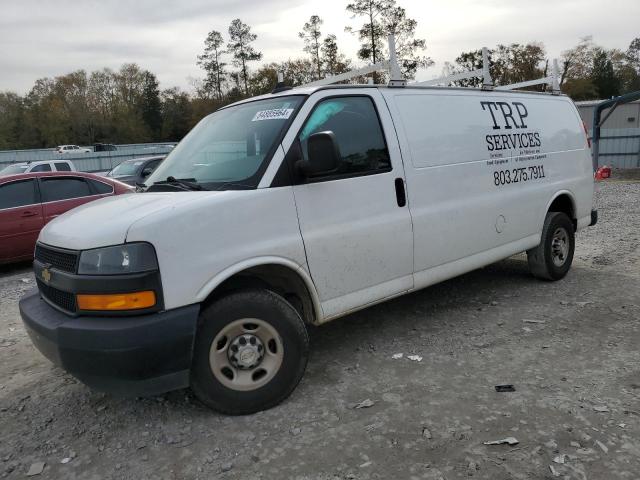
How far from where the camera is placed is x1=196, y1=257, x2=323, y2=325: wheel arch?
3219 mm

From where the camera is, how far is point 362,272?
3939 mm

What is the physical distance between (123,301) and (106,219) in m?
0.57

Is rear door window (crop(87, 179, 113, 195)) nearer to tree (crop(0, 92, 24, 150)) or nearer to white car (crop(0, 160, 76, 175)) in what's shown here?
white car (crop(0, 160, 76, 175))

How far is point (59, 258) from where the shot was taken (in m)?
3.26

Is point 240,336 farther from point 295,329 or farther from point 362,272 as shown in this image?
point 362,272

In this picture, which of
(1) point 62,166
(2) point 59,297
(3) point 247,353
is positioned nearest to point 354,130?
(3) point 247,353

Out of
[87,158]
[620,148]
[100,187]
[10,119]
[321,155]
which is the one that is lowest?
[620,148]

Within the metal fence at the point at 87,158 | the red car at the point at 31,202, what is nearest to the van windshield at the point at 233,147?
the red car at the point at 31,202

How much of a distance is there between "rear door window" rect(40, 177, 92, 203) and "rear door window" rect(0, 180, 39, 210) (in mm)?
159

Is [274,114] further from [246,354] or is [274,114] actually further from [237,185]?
[246,354]

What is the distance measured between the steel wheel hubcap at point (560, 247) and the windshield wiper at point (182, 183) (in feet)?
13.6

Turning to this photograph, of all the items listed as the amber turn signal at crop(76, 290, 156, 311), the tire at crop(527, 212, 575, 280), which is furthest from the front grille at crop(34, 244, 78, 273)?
the tire at crop(527, 212, 575, 280)

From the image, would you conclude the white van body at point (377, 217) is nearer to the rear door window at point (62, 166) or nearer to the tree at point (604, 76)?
the rear door window at point (62, 166)

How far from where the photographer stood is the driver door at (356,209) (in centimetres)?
367
